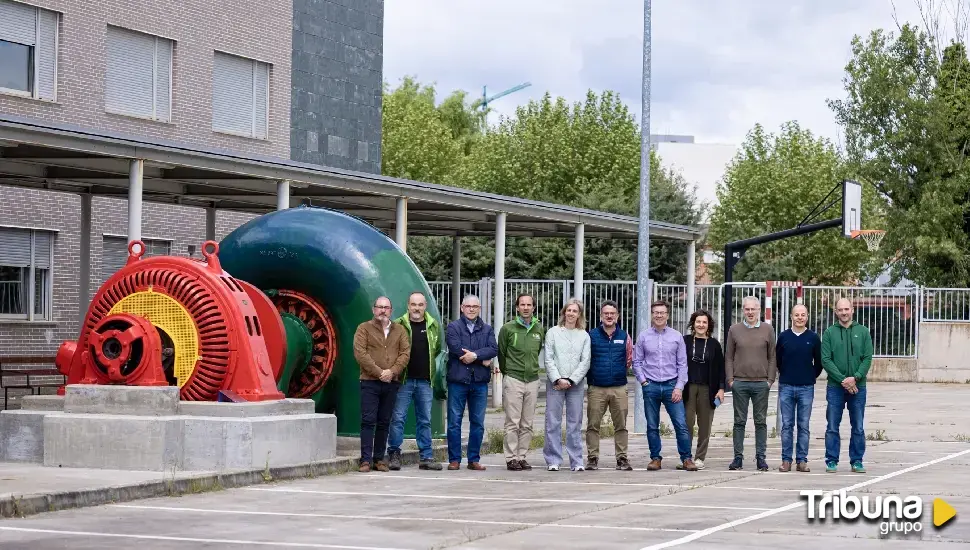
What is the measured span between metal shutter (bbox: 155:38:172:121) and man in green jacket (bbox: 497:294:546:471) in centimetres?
1393

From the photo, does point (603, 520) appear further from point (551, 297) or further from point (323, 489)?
point (551, 297)

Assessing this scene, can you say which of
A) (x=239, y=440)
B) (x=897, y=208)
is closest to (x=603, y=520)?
(x=239, y=440)

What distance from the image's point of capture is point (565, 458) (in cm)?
1791

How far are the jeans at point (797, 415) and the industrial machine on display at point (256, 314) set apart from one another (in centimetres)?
365

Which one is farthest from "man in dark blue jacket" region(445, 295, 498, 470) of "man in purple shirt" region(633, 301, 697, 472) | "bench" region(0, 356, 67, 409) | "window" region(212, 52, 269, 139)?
"window" region(212, 52, 269, 139)

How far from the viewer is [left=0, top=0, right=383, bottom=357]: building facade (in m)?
25.9

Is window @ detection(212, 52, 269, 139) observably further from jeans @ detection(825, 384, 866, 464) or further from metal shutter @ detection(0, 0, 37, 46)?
jeans @ detection(825, 384, 866, 464)

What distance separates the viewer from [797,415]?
54.0 ft

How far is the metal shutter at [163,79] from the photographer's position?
2853 cm

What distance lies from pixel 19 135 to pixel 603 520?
26.8 ft

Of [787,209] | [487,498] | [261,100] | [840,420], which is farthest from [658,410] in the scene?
[787,209]

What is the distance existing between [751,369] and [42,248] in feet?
46.3

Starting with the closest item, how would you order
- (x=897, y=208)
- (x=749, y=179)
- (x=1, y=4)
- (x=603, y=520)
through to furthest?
(x=603, y=520) < (x=1, y=4) < (x=897, y=208) < (x=749, y=179)

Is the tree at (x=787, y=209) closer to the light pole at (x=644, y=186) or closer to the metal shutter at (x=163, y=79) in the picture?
the metal shutter at (x=163, y=79)
